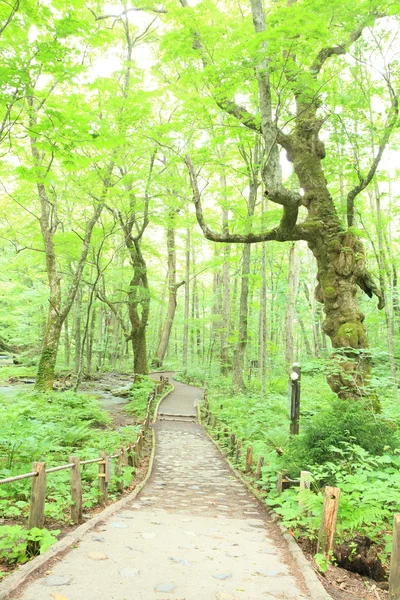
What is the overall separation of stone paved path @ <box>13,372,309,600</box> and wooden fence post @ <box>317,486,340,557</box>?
393 millimetres

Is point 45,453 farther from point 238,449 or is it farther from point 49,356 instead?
point 49,356

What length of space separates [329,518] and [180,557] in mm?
1566

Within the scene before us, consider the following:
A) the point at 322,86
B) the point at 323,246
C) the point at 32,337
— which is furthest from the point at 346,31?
the point at 32,337

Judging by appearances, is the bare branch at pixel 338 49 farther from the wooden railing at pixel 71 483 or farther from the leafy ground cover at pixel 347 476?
the wooden railing at pixel 71 483

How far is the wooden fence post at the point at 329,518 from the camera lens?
3.97 meters

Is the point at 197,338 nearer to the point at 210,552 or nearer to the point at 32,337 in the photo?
the point at 32,337

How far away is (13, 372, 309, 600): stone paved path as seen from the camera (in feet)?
9.95

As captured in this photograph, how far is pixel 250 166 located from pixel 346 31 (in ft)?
20.4

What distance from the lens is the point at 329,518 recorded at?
3984 millimetres

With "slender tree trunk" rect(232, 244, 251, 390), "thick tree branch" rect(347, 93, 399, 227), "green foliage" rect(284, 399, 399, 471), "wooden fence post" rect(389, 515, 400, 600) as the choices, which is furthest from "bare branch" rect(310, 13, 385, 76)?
"wooden fence post" rect(389, 515, 400, 600)

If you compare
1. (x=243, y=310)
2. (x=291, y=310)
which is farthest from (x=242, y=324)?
(x=291, y=310)

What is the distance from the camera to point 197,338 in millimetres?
43781

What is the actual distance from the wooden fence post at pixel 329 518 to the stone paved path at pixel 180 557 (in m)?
0.39

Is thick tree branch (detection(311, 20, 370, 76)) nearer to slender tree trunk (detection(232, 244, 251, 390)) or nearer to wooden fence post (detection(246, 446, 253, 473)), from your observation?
slender tree trunk (detection(232, 244, 251, 390))
